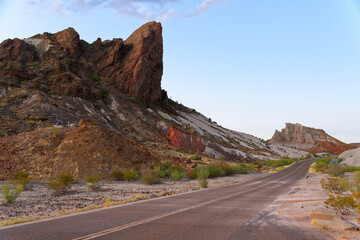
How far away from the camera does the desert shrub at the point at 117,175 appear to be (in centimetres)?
2627

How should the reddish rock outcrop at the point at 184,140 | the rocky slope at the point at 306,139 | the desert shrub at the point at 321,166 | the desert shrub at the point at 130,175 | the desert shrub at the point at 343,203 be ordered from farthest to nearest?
the rocky slope at the point at 306,139 → the reddish rock outcrop at the point at 184,140 → the desert shrub at the point at 321,166 → the desert shrub at the point at 130,175 → the desert shrub at the point at 343,203

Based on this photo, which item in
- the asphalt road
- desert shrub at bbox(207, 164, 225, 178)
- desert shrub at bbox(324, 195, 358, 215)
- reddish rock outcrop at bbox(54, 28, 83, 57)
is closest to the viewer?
the asphalt road

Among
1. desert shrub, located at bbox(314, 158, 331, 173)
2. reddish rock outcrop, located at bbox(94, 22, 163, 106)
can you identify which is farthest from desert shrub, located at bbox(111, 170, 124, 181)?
reddish rock outcrop, located at bbox(94, 22, 163, 106)

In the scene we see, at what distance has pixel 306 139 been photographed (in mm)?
169125

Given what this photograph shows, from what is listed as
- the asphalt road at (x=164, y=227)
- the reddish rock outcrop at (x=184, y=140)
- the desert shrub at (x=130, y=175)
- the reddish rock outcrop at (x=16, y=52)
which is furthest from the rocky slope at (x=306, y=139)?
the asphalt road at (x=164, y=227)

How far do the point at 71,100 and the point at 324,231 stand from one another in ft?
156

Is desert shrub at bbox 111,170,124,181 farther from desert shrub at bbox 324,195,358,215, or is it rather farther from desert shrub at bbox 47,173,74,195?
desert shrub at bbox 324,195,358,215

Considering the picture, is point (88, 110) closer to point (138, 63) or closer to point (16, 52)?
point (16, 52)

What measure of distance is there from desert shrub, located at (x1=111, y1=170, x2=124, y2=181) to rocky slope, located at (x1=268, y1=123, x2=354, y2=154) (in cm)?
15035

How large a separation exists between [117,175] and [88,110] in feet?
88.1

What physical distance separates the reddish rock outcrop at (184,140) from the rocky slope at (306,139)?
11644cm

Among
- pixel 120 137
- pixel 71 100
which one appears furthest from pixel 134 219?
pixel 71 100

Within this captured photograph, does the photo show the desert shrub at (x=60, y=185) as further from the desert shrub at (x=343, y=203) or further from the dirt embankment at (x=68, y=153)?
the desert shrub at (x=343, y=203)

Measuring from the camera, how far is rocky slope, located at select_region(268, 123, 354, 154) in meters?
162
